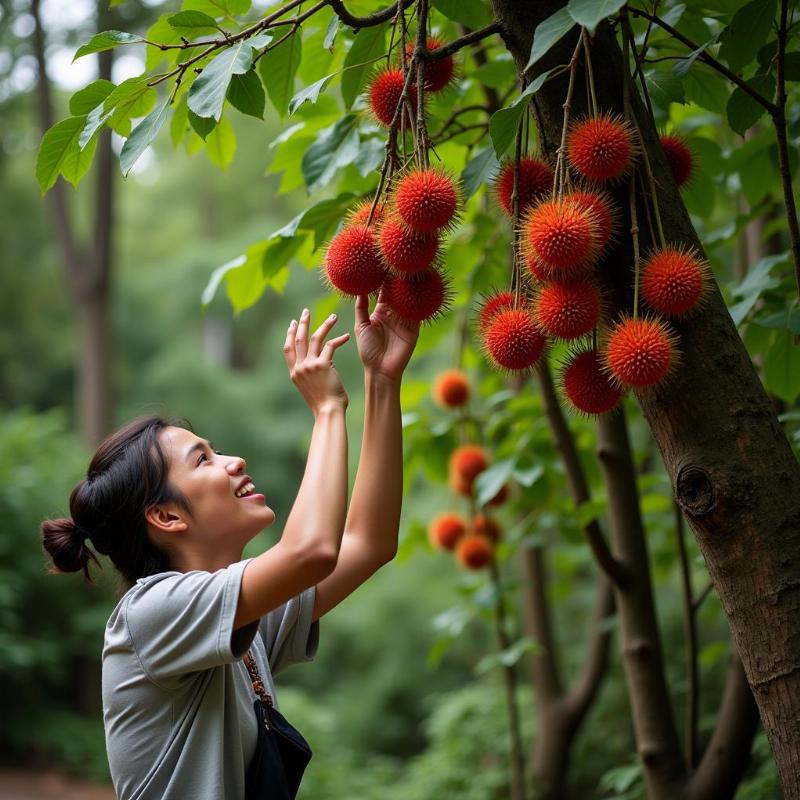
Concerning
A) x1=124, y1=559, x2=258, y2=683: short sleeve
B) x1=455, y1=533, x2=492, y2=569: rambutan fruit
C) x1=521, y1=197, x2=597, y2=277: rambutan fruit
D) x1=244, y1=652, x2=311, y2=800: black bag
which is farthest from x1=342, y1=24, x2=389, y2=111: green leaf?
x1=455, y1=533, x2=492, y2=569: rambutan fruit

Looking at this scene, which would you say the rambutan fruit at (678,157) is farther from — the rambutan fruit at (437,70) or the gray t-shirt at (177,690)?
the gray t-shirt at (177,690)

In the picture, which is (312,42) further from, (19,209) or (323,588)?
(19,209)

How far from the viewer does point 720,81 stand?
4.54 feet

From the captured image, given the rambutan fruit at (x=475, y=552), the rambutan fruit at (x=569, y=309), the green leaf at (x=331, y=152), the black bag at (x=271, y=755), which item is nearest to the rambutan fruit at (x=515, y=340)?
the rambutan fruit at (x=569, y=309)

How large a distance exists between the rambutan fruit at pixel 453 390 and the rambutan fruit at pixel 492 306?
1183 millimetres

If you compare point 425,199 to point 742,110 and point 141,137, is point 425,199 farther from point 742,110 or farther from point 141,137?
point 742,110

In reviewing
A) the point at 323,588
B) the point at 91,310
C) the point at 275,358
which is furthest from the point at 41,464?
the point at 323,588

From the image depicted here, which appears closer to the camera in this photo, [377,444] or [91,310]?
[377,444]

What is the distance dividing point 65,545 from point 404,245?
71 cm

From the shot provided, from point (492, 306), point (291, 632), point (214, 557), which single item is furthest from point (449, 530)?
point (492, 306)

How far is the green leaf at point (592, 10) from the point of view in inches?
31.3

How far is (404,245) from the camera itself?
0.99 m

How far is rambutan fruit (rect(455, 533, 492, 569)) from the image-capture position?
2.40 m

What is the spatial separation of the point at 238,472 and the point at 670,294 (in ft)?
2.17
